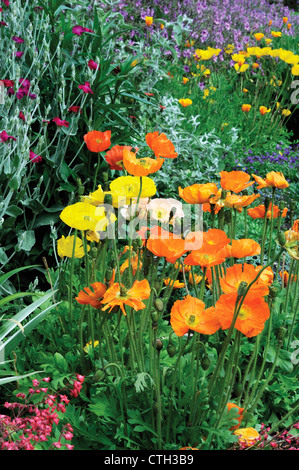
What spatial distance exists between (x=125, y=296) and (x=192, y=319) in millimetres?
177

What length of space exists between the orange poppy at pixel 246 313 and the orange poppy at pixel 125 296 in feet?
0.63

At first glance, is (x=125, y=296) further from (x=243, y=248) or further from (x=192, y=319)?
(x=243, y=248)

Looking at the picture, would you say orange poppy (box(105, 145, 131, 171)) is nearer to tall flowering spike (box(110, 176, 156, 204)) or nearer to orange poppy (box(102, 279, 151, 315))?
tall flowering spike (box(110, 176, 156, 204))

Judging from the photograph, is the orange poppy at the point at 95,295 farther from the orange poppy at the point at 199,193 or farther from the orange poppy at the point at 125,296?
the orange poppy at the point at 199,193

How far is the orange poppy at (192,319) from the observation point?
1206 mm

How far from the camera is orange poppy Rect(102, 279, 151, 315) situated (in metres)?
1.24

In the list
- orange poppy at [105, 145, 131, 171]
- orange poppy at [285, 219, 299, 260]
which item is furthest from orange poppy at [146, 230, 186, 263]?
orange poppy at [105, 145, 131, 171]

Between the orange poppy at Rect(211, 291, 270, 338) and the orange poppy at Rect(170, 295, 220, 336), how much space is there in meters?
0.03

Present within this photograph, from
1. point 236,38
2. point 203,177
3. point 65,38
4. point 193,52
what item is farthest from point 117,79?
point 236,38

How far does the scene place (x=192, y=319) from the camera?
3.99 ft

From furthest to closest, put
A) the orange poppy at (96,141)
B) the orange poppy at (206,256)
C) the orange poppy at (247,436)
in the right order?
the orange poppy at (96,141) < the orange poppy at (247,436) < the orange poppy at (206,256)

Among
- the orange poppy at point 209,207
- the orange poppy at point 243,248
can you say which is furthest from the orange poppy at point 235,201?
the orange poppy at point 243,248

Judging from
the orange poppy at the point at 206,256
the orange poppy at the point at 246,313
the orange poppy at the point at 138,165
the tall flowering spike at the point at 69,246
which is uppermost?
the orange poppy at the point at 138,165
